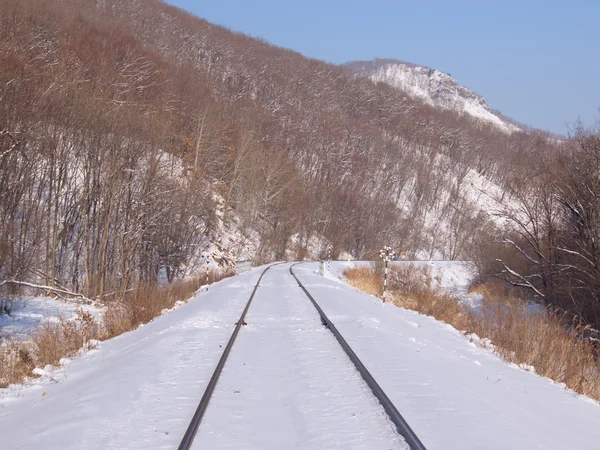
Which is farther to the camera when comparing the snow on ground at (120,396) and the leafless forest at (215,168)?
the leafless forest at (215,168)

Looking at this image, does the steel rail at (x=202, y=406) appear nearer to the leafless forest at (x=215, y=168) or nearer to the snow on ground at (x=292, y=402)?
the snow on ground at (x=292, y=402)

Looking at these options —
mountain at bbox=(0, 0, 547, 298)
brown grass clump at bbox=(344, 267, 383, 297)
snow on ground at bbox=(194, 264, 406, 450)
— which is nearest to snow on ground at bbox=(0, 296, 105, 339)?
mountain at bbox=(0, 0, 547, 298)

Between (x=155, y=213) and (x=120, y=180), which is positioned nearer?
(x=120, y=180)

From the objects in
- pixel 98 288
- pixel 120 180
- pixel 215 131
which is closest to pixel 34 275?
pixel 98 288

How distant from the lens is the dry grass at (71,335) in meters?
8.08

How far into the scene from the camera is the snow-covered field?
431 cm

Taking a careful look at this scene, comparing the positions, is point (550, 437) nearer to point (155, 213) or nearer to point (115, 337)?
point (115, 337)

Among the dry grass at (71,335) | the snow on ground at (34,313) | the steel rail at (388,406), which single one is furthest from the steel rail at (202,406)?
the snow on ground at (34,313)

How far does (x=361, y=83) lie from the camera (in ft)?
416

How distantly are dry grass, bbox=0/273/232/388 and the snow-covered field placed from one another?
22.5 inches

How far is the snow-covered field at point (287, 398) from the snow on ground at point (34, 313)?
7.05 meters

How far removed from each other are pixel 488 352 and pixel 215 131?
41.7 meters

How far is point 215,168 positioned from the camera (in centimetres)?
5156

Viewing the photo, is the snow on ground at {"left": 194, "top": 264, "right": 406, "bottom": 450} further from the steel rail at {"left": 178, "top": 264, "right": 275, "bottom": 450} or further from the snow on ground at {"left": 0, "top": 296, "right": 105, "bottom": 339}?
the snow on ground at {"left": 0, "top": 296, "right": 105, "bottom": 339}
